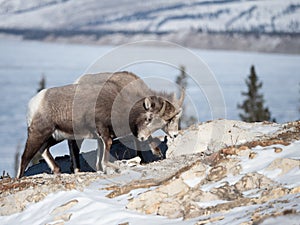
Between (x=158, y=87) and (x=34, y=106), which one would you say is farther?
(x=158, y=87)

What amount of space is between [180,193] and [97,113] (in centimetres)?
595

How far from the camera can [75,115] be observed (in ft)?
58.3

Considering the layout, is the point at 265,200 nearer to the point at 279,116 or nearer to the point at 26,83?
the point at 279,116

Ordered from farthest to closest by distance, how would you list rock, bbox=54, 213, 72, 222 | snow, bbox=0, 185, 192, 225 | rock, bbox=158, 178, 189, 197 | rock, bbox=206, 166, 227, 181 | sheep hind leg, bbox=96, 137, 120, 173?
sheep hind leg, bbox=96, 137, 120, 173, rock, bbox=206, 166, 227, 181, rock, bbox=54, 213, 72, 222, rock, bbox=158, 178, 189, 197, snow, bbox=0, 185, 192, 225

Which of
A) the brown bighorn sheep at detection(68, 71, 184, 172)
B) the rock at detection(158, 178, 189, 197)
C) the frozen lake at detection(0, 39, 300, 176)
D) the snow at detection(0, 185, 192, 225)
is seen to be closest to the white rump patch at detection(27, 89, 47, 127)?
the brown bighorn sheep at detection(68, 71, 184, 172)

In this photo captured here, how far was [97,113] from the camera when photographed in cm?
1748

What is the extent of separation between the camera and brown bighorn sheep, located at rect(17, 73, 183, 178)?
1744 centimetres

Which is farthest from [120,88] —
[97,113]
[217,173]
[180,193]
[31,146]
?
[180,193]

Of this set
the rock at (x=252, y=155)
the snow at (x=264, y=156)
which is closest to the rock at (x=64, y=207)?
the snow at (x=264, y=156)

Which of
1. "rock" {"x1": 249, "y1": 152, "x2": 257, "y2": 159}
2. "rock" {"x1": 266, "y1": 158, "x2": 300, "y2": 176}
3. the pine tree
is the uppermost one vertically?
"rock" {"x1": 249, "y1": 152, "x2": 257, "y2": 159}

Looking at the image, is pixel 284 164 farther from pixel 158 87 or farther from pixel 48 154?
pixel 48 154

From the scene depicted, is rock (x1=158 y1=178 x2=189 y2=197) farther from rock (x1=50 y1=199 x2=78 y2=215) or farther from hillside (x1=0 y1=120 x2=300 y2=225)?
rock (x1=50 y1=199 x2=78 y2=215)

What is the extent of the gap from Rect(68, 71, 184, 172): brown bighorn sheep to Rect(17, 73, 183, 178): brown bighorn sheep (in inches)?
3.2

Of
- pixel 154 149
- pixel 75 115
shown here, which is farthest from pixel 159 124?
pixel 75 115
